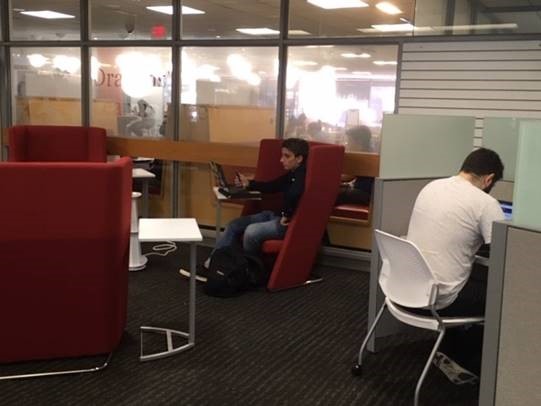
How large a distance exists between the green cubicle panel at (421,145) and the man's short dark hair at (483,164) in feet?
1.88

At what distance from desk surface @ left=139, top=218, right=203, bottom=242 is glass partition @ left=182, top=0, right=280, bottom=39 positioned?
2817mm

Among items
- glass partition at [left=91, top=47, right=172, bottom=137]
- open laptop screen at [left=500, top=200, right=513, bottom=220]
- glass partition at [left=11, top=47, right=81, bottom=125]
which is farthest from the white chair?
glass partition at [left=11, top=47, right=81, bottom=125]

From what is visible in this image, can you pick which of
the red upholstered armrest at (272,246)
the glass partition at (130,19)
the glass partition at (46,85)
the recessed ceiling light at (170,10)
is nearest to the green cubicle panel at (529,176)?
the red upholstered armrest at (272,246)

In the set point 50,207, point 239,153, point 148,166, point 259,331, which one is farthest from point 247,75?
point 50,207

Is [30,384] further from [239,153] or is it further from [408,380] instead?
[239,153]

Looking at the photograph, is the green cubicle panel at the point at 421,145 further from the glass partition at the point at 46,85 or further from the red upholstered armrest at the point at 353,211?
the glass partition at the point at 46,85

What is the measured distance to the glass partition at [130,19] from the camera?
20.3ft

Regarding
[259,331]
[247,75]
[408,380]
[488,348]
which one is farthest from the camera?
[247,75]

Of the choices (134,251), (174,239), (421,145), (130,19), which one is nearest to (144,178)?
(134,251)

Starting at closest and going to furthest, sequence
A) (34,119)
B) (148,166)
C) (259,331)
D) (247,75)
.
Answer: (259,331)
(247,75)
(148,166)
(34,119)

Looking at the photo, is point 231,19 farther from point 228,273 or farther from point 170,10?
point 228,273

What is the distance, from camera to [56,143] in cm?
596

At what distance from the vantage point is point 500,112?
4754 mm

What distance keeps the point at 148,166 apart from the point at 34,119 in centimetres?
167
